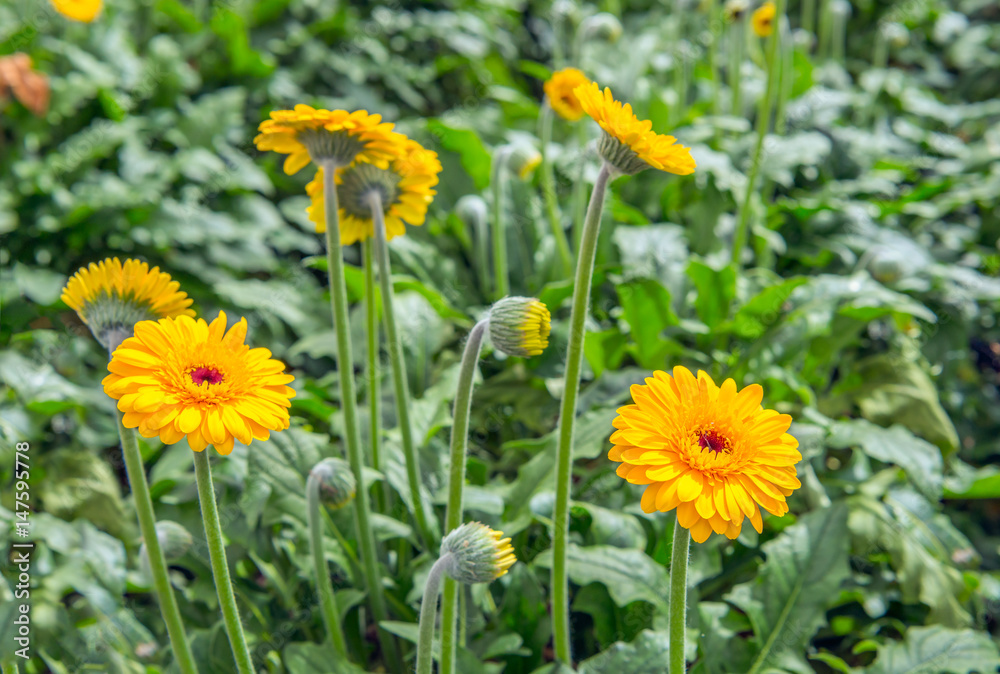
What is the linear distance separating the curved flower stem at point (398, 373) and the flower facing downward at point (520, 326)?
14.3 inches

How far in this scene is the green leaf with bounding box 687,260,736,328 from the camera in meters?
2.44

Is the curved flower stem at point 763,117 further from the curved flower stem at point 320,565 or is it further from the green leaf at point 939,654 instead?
the curved flower stem at point 320,565

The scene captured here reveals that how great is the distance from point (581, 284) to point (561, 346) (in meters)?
1.02

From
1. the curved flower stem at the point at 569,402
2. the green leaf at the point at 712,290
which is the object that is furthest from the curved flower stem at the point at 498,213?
the curved flower stem at the point at 569,402

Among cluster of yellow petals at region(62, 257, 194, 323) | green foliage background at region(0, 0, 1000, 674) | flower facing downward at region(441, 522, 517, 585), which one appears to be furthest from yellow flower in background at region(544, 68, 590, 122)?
flower facing downward at region(441, 522, 517, 585)

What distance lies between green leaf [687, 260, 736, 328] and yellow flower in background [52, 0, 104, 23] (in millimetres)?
2568

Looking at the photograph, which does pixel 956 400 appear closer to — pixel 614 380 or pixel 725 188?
pixel 725 188

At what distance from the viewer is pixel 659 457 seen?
1.00 metres

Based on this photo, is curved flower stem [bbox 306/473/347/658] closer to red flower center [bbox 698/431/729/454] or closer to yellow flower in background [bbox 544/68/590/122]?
red flower center [bbox 698/431/729/454]

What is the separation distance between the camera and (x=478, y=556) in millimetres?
1128

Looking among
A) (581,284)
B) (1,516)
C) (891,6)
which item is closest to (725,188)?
(581,284)

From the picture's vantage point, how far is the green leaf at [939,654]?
1661 mm

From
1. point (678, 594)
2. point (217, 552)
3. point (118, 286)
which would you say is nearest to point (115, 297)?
point (118, 286)

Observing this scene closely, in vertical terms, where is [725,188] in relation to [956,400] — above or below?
above
